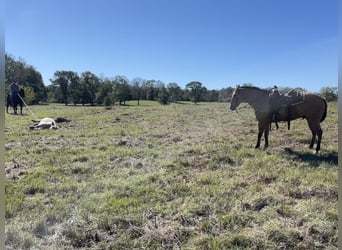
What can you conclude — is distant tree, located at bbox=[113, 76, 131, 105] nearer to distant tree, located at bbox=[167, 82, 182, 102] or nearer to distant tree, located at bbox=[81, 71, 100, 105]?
distant tree, located at bbox=[81, 71, 100, 105]

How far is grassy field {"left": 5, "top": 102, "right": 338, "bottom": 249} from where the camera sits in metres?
3.03

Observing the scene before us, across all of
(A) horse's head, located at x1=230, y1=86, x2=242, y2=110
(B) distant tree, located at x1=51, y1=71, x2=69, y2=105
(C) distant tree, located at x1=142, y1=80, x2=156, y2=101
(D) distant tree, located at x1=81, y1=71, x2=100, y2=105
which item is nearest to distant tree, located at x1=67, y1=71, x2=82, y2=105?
(D) distant tree, located at x1=81, y1=71, x2=100, y2=105

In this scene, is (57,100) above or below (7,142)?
above

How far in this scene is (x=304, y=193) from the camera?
4.18 m

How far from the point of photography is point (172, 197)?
13.7 feet

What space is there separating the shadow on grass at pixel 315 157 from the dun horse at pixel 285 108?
13.5 inches

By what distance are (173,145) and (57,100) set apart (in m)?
13.4

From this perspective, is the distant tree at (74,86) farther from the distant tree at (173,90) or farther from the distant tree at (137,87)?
the distant tree at (173,90)

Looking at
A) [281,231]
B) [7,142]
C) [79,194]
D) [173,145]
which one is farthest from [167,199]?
[7,142]

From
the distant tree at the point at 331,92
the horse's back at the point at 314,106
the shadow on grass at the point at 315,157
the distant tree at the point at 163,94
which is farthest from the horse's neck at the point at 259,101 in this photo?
the distant tree at the point at 163,94

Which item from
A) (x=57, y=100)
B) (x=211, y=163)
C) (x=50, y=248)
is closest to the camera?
(x=50, y=248)

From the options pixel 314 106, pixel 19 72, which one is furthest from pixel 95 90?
pixel 314 106

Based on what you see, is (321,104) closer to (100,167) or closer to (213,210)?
(213,210)

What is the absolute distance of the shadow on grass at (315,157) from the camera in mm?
5879
